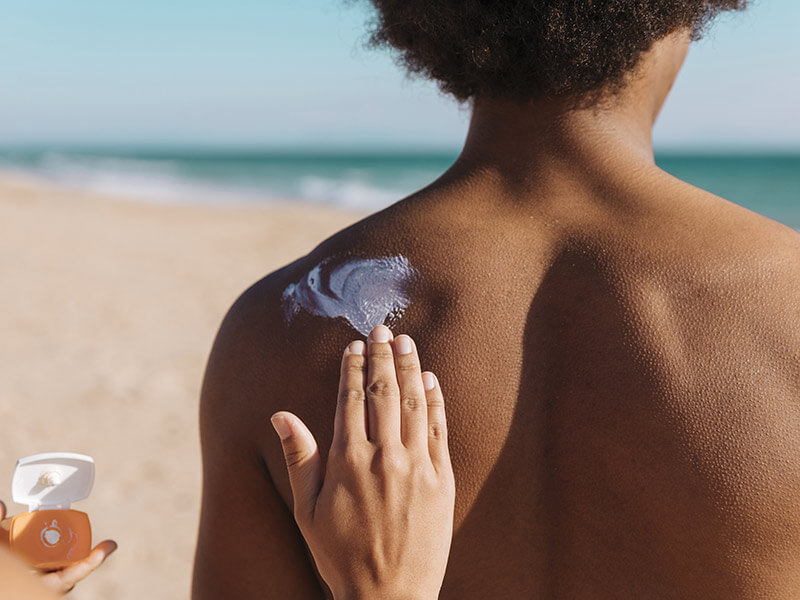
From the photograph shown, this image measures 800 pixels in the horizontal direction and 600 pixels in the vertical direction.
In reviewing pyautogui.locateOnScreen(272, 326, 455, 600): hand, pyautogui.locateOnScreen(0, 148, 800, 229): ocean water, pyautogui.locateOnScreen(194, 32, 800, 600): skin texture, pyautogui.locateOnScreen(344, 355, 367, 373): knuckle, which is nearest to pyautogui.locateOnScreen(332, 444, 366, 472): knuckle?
pyautogui.locateOnScreen(272, 326, 455, 600): hand

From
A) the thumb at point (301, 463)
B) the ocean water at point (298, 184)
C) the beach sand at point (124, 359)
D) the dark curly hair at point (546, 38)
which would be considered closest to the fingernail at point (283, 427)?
the thumb at point (301, 463)

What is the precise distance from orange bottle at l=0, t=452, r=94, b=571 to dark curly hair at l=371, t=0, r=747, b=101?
38.9 inches

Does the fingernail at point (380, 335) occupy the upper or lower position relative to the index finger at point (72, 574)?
upper

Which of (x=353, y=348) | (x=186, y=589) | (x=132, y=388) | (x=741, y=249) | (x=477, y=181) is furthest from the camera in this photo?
(x=132, y=388)

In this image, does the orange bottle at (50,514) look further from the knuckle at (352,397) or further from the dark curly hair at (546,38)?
the dark curly hair at (546,38)

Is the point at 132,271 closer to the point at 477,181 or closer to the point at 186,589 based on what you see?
the point at 186,589

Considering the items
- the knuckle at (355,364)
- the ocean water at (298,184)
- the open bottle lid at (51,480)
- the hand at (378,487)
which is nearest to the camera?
the hand at (378,487)

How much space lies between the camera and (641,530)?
1.14 metres

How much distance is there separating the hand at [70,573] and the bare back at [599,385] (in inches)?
12.3

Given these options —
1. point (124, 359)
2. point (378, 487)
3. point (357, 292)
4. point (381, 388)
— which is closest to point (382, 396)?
point (381, 388)

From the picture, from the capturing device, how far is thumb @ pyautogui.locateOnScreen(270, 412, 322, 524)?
3.21ft

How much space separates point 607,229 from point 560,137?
0.60 feet

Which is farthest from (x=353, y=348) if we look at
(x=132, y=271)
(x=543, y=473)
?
(x=132, y=271)

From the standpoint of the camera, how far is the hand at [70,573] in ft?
4.04
